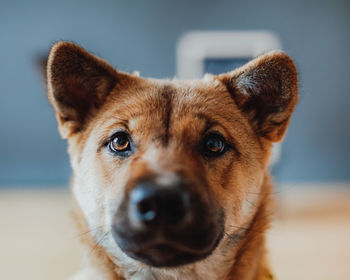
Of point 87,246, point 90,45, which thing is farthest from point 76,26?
A: point 87,246

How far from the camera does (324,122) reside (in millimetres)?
7543

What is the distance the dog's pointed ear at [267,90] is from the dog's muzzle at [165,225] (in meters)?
0.72

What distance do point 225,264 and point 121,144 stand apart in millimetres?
714

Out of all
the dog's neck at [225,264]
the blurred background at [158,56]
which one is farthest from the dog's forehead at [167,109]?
the blurred background at [158,56]

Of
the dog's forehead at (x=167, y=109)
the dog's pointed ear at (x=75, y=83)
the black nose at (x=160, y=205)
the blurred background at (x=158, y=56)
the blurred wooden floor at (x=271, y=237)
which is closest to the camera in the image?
the black nose at (x=160, y=205)

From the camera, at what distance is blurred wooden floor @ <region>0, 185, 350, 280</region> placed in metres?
3.60

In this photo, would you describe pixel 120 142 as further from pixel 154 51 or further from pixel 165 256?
pixel 154 51

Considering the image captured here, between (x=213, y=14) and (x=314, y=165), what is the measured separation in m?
3.45

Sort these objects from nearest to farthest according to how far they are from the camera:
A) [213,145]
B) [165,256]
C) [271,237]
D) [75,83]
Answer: [165,256]
[213,145]
[75,83]
[271,237]

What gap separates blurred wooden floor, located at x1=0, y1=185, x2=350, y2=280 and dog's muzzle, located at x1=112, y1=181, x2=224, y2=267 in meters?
0.94

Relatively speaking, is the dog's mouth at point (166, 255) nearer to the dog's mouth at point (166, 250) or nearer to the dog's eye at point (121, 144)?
the dog's mouth at point (166, 250)

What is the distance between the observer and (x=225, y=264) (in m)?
1.79

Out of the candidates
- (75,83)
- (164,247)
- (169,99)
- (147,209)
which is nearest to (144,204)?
(147,209)

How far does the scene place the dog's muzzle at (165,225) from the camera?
1.28 meters
